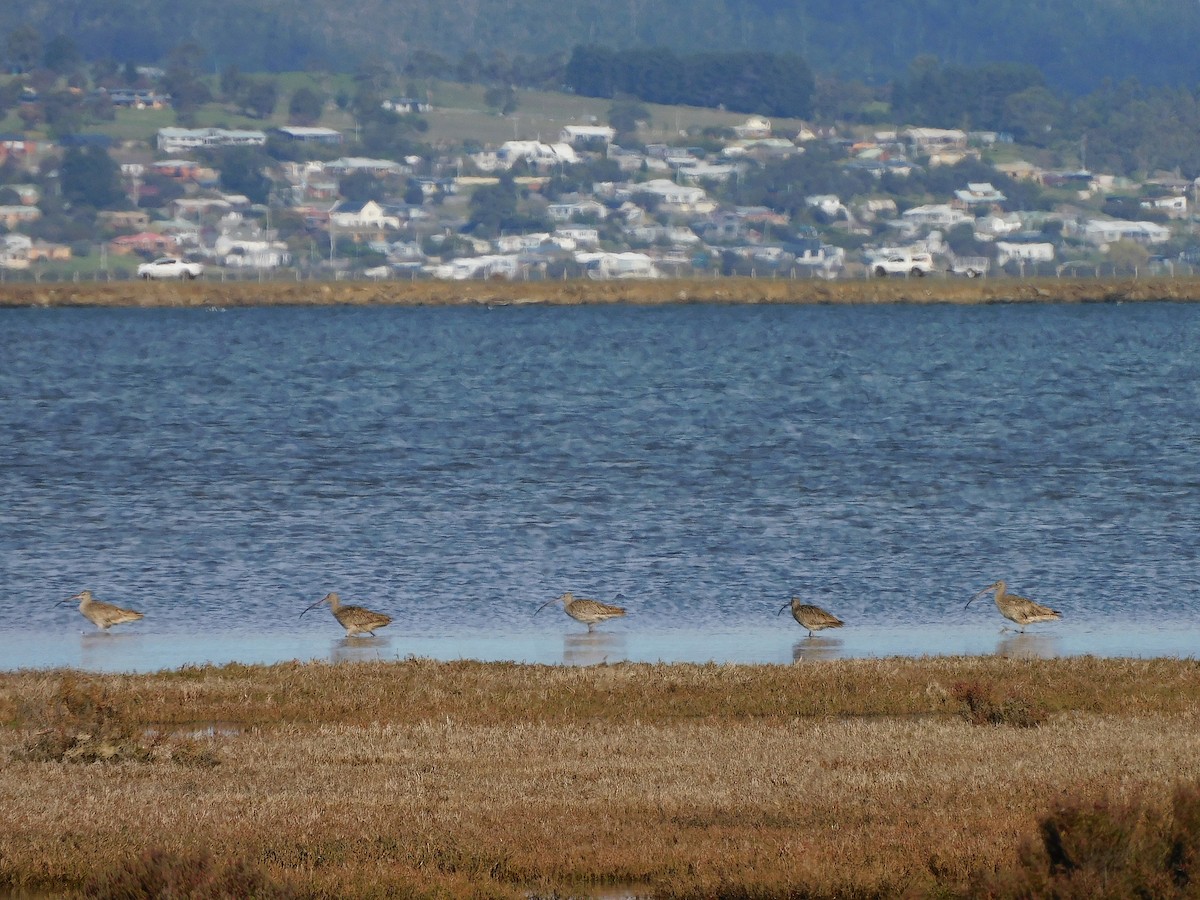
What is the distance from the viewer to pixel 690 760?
1379 cm

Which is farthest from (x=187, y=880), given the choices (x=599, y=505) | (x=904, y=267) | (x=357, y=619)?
(x=904, y=267)

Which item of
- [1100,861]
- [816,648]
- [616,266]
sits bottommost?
[616,266]

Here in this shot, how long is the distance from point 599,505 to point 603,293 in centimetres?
10116

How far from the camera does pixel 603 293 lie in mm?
133250

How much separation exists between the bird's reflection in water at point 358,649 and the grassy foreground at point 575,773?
194 cm

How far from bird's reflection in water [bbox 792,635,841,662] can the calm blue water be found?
74 mm

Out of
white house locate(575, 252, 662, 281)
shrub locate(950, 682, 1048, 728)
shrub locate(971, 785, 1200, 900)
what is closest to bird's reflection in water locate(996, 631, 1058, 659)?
shrub locate(950, 682, 1048, 728)

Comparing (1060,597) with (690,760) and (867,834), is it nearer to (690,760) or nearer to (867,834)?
(690,760)

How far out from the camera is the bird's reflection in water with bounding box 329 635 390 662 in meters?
20.0

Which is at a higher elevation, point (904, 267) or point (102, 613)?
point (102, 613)

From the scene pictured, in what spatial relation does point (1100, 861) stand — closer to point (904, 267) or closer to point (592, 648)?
point (592, 648)

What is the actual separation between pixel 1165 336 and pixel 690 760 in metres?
80.6

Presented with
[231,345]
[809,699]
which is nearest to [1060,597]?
[809,699]

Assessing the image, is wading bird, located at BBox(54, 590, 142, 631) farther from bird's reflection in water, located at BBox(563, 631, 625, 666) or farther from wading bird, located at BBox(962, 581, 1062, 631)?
wading bird, located at BBox(962, 581, 1062, 631)
